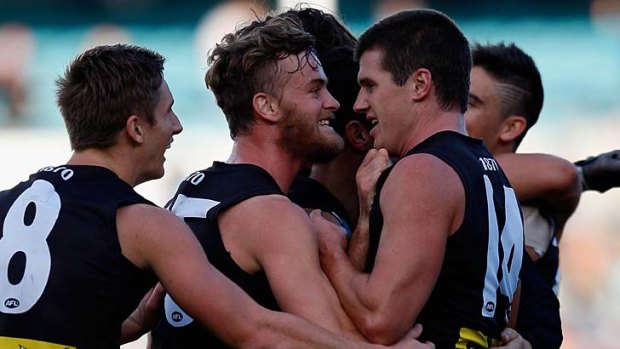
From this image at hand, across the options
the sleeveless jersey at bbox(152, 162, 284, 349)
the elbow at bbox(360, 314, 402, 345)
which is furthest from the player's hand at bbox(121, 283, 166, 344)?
the elbow at bbox(360, 314, 402, 345)

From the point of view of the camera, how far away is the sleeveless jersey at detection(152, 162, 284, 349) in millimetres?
3994

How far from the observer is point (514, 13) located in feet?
49.1

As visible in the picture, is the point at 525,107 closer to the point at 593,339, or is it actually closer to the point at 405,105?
the point at 405,105

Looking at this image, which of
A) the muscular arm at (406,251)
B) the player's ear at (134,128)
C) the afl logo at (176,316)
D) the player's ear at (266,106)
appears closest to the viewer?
the muscular arm at (406,251)

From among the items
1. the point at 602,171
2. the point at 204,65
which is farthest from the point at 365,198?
the point at 204,65

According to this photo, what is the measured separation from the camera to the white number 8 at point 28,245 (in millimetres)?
3789

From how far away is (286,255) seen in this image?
3854 millimetres

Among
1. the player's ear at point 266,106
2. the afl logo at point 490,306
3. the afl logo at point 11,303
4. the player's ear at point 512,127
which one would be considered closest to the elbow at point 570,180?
the player's ear at point 512,127

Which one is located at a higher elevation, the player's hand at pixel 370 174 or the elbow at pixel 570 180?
the player's hand at pixel 370 174

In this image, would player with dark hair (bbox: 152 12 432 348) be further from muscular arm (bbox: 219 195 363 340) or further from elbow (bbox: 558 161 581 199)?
elbow (bbox: 558 161 581 199)

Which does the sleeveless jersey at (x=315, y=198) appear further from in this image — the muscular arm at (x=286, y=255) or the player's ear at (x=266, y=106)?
the muscular arm at (x=286, y=255)

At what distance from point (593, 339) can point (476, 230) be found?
857cm

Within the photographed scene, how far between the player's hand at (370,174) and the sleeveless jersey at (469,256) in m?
0.04

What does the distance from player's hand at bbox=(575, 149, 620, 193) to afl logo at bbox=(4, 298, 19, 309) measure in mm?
2678
